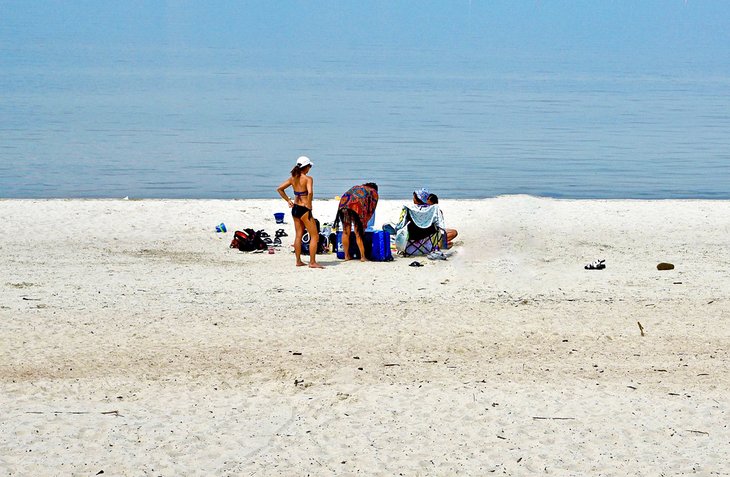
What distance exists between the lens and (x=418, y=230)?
1290cm

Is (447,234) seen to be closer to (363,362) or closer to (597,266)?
(597,266)

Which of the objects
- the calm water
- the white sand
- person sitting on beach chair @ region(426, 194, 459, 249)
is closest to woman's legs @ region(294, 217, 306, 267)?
the white sand

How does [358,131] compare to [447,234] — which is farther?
[358,131]

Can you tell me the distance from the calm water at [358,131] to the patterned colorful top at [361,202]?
9603mm

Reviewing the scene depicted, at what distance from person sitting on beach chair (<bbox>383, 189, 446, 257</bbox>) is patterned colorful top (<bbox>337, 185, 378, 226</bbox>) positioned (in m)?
0.46

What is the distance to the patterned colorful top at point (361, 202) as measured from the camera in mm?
12461

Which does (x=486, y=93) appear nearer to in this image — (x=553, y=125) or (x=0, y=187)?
(x=553, y=125)

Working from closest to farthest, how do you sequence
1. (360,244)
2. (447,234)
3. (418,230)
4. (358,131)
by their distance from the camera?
1. (360,244)
2. (418,230)
3. (447,234)
4. (358,131)

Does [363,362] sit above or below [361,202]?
below

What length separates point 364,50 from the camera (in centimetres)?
9200

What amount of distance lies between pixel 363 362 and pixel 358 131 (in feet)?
91.2

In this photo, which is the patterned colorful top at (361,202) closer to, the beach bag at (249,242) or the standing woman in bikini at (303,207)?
the standing woman in bikini at (303,207)

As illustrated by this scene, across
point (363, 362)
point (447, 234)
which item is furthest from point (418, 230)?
point (363, 362)

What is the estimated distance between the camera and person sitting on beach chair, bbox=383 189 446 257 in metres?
12.8
